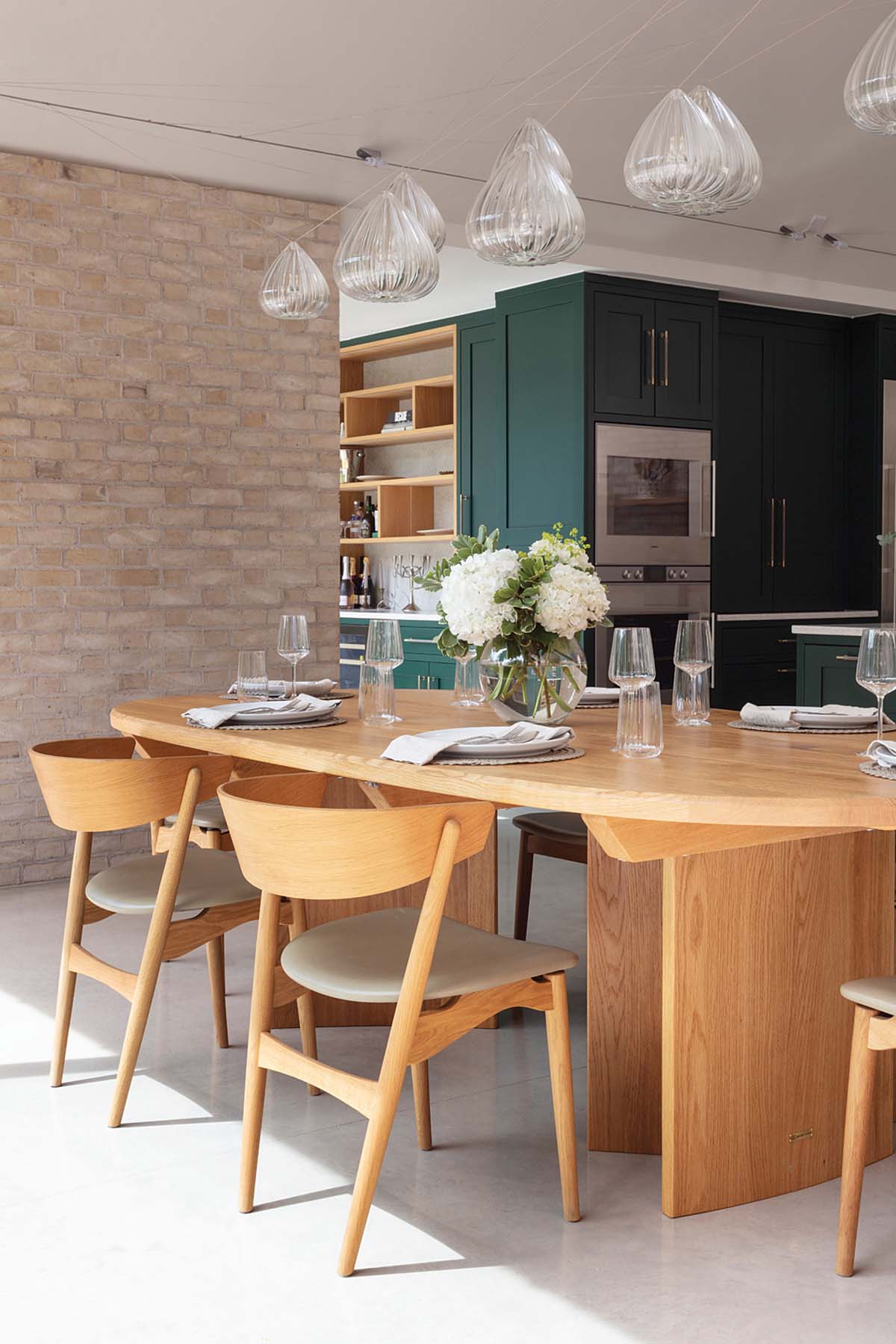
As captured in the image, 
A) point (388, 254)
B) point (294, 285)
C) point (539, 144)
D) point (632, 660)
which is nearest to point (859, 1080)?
point (632, 660)

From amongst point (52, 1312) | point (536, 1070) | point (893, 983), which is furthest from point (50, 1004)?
point (893, 983)

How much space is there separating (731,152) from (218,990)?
2.10m

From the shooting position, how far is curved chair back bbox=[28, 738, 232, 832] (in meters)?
2.56

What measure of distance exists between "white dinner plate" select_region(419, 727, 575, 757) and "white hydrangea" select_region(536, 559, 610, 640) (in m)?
0.30

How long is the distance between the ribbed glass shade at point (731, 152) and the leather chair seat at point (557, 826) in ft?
4.58

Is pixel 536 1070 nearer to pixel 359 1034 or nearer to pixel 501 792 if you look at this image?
pixel 359 1034

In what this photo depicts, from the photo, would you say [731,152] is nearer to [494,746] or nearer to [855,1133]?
[494,746]

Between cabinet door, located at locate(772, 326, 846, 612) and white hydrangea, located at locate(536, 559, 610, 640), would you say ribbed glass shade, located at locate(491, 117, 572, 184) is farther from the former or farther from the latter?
cabinet door, located at locate(772, 326, 846, 612)

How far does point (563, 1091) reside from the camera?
2.18 meters

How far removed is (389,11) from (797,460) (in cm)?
383

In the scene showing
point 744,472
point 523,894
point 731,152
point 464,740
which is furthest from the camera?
point 744,472

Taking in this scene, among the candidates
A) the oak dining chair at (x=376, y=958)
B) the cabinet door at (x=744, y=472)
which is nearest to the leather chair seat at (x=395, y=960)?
Result: the oak dining chair at (x=376, y=958)

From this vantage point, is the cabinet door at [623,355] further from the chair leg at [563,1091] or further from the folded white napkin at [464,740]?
the chair leg at [563,1091]

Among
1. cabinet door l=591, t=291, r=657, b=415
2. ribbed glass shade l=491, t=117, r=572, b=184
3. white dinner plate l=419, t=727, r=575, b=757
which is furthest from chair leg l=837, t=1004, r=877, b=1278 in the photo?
cabinet door l=591, t=291, r=657, b=415
